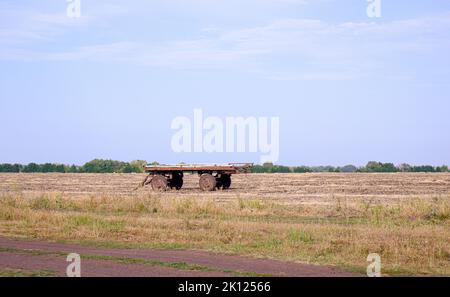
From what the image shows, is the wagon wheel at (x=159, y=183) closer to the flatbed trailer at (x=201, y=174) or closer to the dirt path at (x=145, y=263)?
the flatbed trailer at (x=201, y=174)

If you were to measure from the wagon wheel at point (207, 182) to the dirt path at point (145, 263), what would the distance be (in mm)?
25034

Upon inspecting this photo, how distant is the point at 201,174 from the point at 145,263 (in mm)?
28631

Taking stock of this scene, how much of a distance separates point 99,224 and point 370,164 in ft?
252

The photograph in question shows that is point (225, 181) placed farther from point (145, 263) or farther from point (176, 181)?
point (145, 263)

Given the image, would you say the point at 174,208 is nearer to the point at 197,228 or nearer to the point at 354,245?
the point at 197,228

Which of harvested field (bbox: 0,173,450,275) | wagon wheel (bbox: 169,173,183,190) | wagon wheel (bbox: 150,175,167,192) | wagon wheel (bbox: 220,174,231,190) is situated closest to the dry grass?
harvested field (bbox: 0,173,450,275)

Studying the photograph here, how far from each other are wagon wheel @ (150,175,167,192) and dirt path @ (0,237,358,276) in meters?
25.8

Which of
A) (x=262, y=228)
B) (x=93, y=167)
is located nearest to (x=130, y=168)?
(x=93, y=167)

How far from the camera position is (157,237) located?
66.4 feet

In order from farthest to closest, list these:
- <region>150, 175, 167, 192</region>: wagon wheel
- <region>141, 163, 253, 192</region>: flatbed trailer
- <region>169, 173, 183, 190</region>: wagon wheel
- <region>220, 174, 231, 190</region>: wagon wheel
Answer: <region>169, 173, 183, 190</region>: wagon wheel → <region>220, 174, 231, 190</region>: wagon wheel → <region>150, 175, 167, 192</region>: wagon wheel → <region>141, 163, 253, 192</region>: flatbed trailer

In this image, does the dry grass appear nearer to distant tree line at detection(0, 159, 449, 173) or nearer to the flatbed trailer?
the flatbed trailer

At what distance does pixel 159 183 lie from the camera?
1741 inches

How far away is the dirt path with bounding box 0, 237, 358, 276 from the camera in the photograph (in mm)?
13938
